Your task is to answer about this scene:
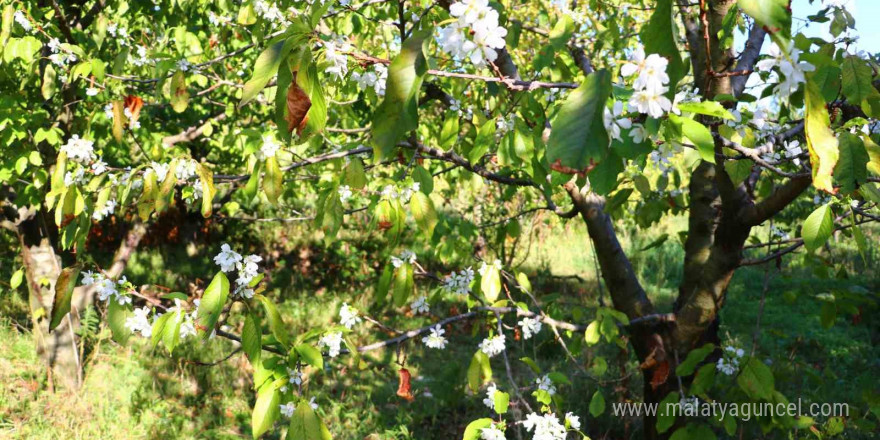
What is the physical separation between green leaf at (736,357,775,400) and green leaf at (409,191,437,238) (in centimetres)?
129

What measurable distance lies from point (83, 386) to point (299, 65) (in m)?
3.98

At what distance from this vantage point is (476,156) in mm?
1735

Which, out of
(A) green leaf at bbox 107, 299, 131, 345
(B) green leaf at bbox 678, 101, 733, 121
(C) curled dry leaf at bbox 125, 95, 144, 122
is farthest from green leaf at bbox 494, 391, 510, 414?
(C) curled dry leaf at bbox 125, 95, 144, 122

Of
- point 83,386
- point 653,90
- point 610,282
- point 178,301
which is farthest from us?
point 83,386

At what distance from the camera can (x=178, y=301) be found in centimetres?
165

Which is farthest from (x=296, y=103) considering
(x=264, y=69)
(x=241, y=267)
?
(x=241, y=267)

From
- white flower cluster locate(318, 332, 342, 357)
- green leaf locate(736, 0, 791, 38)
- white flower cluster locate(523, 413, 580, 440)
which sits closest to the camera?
green leaf locate(736, 0, 791, 38)

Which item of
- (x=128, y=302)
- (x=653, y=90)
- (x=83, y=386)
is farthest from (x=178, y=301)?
(x=83, y=386)

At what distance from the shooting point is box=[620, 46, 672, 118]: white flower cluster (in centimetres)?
87

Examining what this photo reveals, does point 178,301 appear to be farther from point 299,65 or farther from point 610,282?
point 610,282

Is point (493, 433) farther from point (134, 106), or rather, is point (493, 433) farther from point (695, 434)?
point (134, 106)

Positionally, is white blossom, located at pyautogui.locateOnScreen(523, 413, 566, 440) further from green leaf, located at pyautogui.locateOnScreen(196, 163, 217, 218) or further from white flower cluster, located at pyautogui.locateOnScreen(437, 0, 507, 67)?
white flower cluster, located at pyautogui.locateOnScreen(437, 0, 507, 67)

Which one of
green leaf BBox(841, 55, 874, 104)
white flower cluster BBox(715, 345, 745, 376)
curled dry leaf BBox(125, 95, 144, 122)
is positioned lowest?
white flower cluster BBox(715, 345, 745, 376)

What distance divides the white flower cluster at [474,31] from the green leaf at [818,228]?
3.21 feet
